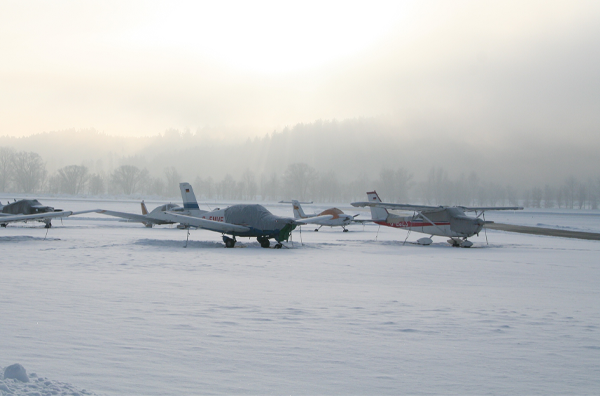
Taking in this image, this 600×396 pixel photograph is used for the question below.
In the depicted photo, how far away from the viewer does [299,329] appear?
5.26m

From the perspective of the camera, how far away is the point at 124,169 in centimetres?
14100

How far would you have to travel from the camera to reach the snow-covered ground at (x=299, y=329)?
369 cm

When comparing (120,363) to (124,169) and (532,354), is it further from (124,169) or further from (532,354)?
(124,169)

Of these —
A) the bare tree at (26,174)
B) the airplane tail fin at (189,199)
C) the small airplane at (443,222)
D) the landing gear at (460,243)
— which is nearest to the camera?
the landing gear at (460,243)

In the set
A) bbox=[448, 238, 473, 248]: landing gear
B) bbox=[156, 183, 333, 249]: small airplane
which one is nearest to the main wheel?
bbox=[156, 183, 333, 249]: small airplane

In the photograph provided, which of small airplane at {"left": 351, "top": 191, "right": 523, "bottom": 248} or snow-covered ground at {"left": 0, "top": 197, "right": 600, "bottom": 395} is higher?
small airplane at {"left": 351, "top": 191, "right": 523, "bottom": 248}

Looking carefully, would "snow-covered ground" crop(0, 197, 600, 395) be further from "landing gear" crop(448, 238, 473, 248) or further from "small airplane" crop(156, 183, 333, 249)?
"landing gear" crop(448, 238, 473, 248)

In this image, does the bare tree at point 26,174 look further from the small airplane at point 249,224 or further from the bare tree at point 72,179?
the small airplane at point 249,224

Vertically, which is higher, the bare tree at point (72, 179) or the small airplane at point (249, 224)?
the bare tree at point (72, 179)

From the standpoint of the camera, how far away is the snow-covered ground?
369 centimetres

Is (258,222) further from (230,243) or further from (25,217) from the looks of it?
(25,217)

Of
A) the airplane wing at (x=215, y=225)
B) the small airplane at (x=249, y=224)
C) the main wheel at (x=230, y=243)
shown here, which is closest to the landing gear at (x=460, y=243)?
the small airplane at (x=249, y=224)

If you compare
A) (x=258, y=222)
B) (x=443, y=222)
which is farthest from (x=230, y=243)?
(x=443, y=222)

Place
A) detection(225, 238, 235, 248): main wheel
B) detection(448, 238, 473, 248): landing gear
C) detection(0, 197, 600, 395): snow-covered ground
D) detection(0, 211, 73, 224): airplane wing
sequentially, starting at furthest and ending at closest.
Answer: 1. detection(448, 238, 473, 248): landing gear
2. detection(0, 211, 73, 224): airplane wing
3. detection(225, 238, 235, 248): main wheel
4. detection(0, 197, 600, 395): snow-covered ground
